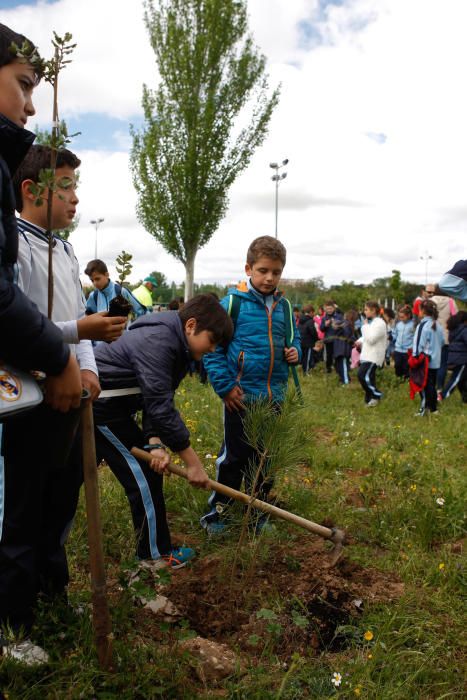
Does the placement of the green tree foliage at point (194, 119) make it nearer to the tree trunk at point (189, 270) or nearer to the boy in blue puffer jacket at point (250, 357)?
the tree trunk at point (189, 270)

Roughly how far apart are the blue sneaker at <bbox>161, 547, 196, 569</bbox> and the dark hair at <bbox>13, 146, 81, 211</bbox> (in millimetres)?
1755

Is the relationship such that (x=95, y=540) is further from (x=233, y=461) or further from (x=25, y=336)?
(x=233, y=461)

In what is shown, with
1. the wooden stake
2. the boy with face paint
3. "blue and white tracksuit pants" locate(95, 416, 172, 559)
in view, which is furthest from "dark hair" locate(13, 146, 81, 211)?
"blue and white tracksuit pants" locate(95, 416, 172, 559)

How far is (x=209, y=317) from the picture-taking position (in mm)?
2643

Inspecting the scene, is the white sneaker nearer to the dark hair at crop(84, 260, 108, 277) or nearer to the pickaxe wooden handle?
the pickaxe wooden handle

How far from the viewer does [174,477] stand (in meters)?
3.98

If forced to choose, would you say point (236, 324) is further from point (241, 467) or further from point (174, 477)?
point (174, 477)

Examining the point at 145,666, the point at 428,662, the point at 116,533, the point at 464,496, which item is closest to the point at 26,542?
the point at 145,666

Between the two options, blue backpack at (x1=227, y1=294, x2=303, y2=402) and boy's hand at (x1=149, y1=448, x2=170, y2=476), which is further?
blue backpack at (x1=227, y1=294, x2=303, y2=402)

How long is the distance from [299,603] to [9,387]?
1657 millimetres

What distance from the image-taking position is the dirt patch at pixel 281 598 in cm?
231

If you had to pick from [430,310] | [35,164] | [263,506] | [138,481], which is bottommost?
[263,506]

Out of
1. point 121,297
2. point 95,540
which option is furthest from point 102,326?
point 95,540

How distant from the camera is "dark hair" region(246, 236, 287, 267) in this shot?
3344mm
